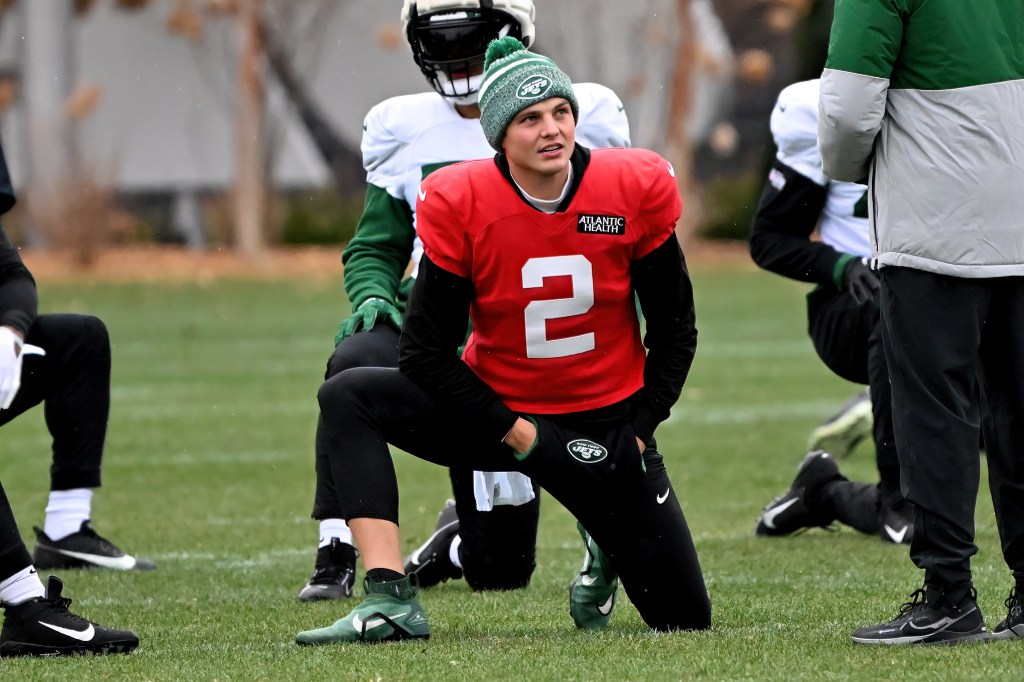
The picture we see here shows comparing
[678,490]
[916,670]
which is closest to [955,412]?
[916,670]

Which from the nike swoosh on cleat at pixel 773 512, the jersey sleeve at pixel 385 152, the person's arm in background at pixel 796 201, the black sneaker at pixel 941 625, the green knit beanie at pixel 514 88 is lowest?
the nike swoosh on cleat at pixel 773 512

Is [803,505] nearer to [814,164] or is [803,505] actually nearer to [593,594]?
[814,164]

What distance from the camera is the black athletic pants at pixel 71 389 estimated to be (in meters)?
5.99

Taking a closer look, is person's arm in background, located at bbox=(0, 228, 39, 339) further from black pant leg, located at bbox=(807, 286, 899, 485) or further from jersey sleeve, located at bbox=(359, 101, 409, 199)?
black pant leg, located at bbox=(807, 286, 899, 485)

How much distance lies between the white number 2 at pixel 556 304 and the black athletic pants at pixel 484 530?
1.01m

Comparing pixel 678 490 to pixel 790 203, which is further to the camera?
pixel 678 490

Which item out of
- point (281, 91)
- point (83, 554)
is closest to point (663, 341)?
point (83, 554)

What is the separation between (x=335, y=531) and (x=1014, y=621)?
2.08 m

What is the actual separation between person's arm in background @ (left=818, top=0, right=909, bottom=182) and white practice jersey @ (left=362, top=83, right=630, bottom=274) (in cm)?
148

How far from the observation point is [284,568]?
592 centimetres

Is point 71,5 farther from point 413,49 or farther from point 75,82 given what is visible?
point 413,49

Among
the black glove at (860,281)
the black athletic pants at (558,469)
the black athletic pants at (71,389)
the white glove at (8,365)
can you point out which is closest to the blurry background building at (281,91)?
the black athletic pants at (71,389)

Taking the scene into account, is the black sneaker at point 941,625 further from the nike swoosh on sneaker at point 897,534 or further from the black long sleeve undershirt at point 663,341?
the nike swoosh on sneaker at point 897,534

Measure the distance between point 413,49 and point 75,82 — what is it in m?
24.6
